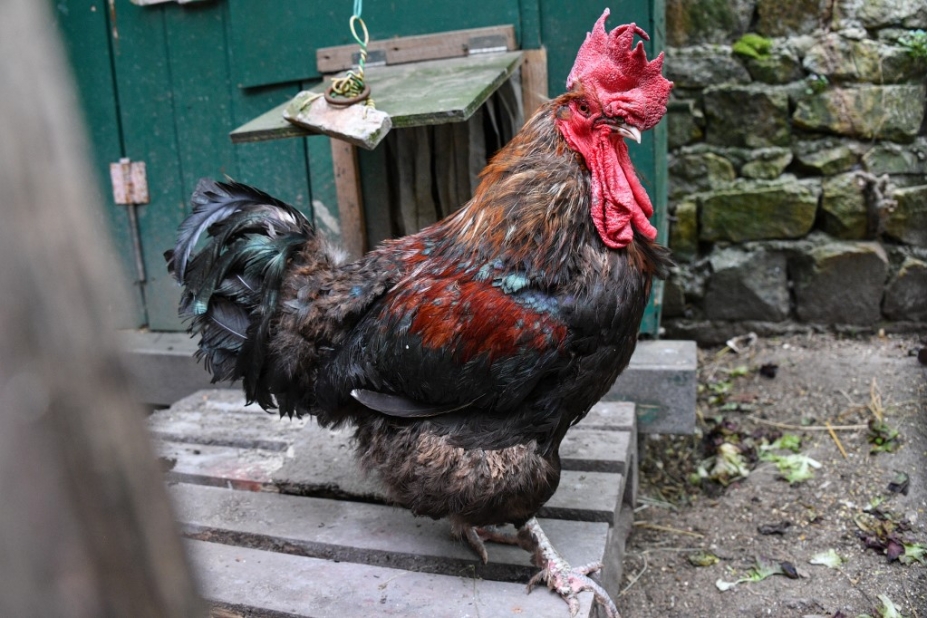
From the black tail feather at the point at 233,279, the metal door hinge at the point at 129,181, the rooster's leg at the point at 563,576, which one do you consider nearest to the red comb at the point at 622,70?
the black tail feather at the point at 233,279

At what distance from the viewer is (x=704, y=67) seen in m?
4.54

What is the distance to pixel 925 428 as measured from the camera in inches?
140

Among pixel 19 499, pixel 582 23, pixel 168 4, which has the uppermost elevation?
pixel 168 4

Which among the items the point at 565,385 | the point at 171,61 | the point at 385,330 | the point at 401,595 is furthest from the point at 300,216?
the point at 171,61

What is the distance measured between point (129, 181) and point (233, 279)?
2.26 meters

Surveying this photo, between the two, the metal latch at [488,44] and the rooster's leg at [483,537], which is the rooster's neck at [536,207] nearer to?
the rooster's leg at [483,537]

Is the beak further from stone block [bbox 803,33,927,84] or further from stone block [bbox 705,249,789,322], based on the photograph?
stone block [bbox 803,33,927,84]

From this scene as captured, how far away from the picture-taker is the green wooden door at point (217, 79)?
12.1ft

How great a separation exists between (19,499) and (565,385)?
69.7 inches

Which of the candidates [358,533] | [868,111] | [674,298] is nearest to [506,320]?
[358,533]

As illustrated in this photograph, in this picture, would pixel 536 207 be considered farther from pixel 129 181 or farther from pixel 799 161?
pixel 129 181

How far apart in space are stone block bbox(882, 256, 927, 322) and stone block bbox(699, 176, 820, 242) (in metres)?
0.61

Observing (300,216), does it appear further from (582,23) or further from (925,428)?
(925,428)

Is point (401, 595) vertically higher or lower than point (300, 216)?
lower
